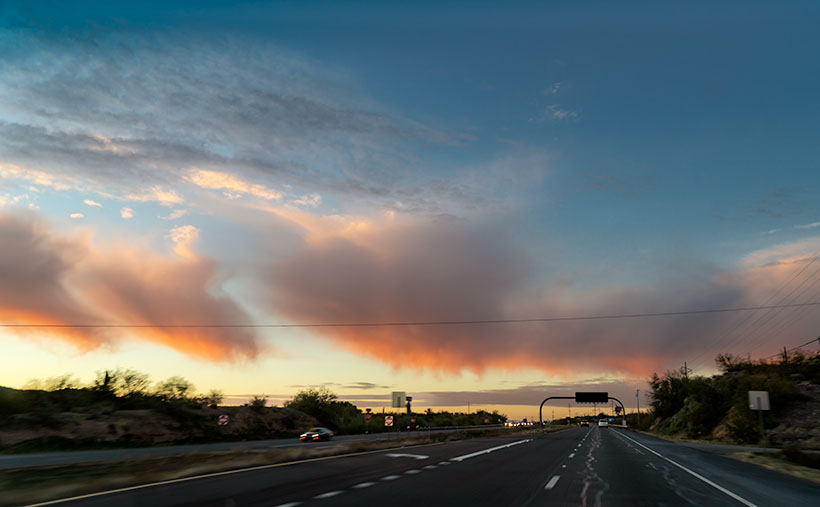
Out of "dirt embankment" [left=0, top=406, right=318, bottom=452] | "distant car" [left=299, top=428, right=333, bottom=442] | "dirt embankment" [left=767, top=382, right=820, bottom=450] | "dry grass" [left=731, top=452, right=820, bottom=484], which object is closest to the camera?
"dry grass" [left=731, top=452, right=820, bottom=484]

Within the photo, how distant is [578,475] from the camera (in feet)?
56.0

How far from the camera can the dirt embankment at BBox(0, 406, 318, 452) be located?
36781 mm

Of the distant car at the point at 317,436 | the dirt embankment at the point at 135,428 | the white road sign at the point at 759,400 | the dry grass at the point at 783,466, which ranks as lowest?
the distant car at the point at 317,436

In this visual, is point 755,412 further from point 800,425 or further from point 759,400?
point 759,400

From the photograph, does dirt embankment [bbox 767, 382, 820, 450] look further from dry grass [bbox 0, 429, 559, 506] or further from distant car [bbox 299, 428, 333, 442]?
dry grass [bbox 0, 429, 559, 506]

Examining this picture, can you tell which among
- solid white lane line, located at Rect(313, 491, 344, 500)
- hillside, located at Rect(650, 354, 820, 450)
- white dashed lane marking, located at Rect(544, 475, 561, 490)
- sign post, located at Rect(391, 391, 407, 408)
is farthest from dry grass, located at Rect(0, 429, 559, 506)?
hillside, located at Rect(650, 354, 820, 450)

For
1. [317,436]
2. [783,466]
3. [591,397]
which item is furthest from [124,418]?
[591,397]

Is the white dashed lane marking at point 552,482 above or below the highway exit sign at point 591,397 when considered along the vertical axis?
above

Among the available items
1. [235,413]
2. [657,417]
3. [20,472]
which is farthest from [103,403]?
[657,417]

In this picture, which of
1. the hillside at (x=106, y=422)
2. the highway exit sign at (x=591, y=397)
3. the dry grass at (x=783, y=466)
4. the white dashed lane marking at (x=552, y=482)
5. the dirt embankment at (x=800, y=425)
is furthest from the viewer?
the highway exit sign at (x=591, y=397)

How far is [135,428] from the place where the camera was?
147ft

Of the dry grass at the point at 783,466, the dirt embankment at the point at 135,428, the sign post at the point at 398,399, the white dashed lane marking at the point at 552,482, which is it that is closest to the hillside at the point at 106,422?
the dirt embankment at the point at 135,428

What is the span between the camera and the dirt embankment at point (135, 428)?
121 ft

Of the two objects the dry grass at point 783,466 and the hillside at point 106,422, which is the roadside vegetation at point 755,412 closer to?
the dry grass at point 783,466
